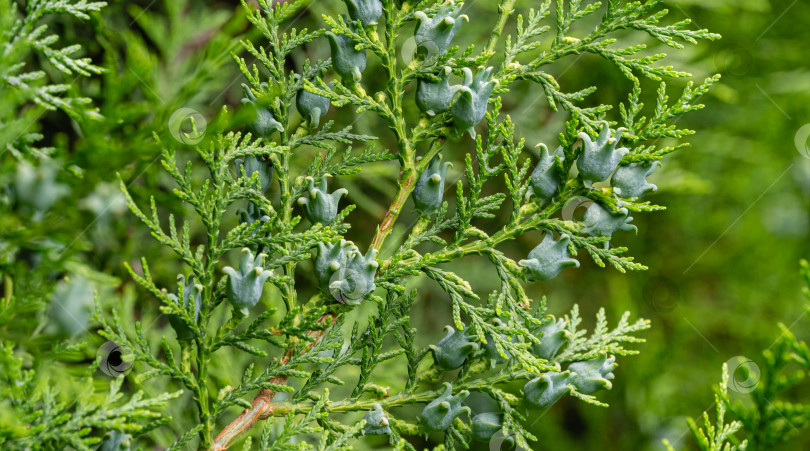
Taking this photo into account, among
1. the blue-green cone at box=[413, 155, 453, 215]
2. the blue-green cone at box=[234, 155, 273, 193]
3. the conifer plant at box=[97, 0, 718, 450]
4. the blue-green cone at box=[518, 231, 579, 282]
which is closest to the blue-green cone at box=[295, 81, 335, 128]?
the conifer plant at box=[97, 0, 718, 450]

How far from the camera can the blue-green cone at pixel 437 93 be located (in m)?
1.22

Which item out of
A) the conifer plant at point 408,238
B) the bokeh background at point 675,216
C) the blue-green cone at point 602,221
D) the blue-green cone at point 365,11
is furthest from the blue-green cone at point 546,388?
the bokeh background at point 675,216

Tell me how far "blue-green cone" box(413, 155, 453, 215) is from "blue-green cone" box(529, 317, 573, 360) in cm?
30

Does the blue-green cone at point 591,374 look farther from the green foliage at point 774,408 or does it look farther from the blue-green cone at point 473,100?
the blue-green cone at point 473,100

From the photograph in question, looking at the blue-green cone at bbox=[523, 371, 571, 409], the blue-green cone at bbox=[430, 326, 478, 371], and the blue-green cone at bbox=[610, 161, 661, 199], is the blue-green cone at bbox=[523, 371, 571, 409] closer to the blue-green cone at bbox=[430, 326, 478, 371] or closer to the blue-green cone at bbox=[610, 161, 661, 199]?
the blue-green cone at bbox=[430, 326, 478, 371]

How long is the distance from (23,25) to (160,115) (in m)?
0.35

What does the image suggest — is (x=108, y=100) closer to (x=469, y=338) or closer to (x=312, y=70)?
(x=312, y=70)

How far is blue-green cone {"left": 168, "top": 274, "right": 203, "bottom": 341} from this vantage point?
1.09 metres

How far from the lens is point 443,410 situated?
1.16m

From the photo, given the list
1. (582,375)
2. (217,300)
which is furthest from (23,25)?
(582,375)

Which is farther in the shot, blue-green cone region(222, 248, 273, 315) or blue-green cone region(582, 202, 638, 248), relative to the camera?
blue-green cone region(582, 202, 638, 248)

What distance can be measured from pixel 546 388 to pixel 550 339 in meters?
0.10

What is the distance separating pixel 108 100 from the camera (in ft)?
2.92

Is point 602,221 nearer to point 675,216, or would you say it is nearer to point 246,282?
point 246,282
